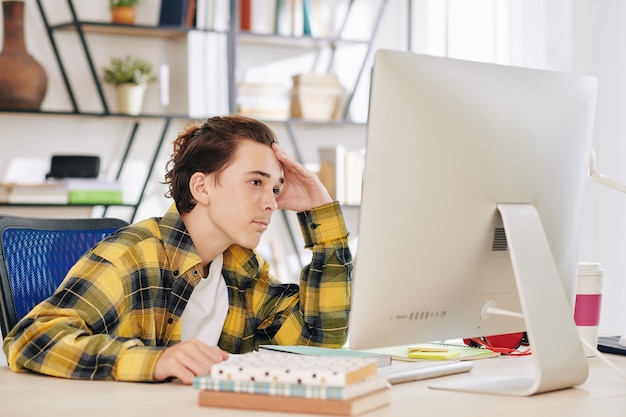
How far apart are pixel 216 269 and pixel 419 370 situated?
0.58 m

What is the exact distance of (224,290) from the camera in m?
2.04

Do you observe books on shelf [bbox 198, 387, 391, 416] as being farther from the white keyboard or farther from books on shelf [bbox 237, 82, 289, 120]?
books on shelf [bbox 237, 82, 289, 120]

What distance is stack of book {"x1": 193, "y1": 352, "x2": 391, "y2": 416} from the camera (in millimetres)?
1289

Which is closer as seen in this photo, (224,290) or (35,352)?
(35,352)

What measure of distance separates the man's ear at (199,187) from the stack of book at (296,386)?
659 mm

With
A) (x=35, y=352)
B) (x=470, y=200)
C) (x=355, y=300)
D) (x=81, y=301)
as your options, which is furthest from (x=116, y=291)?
(x=470, y=200)

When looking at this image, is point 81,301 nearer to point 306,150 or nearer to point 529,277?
point 529,277

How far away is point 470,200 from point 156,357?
0.54 m

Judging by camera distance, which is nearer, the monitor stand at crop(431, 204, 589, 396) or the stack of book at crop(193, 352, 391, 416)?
the stack of book at crop(193, 352, 391, 416)

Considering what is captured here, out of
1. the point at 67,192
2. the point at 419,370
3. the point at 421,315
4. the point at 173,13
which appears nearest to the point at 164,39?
the point at 173,13

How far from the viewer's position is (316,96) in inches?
163

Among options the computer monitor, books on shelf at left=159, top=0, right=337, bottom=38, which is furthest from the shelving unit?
the computer monitor

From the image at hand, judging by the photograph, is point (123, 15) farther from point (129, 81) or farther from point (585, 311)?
point (585, 311)

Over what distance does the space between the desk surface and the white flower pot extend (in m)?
2.33
